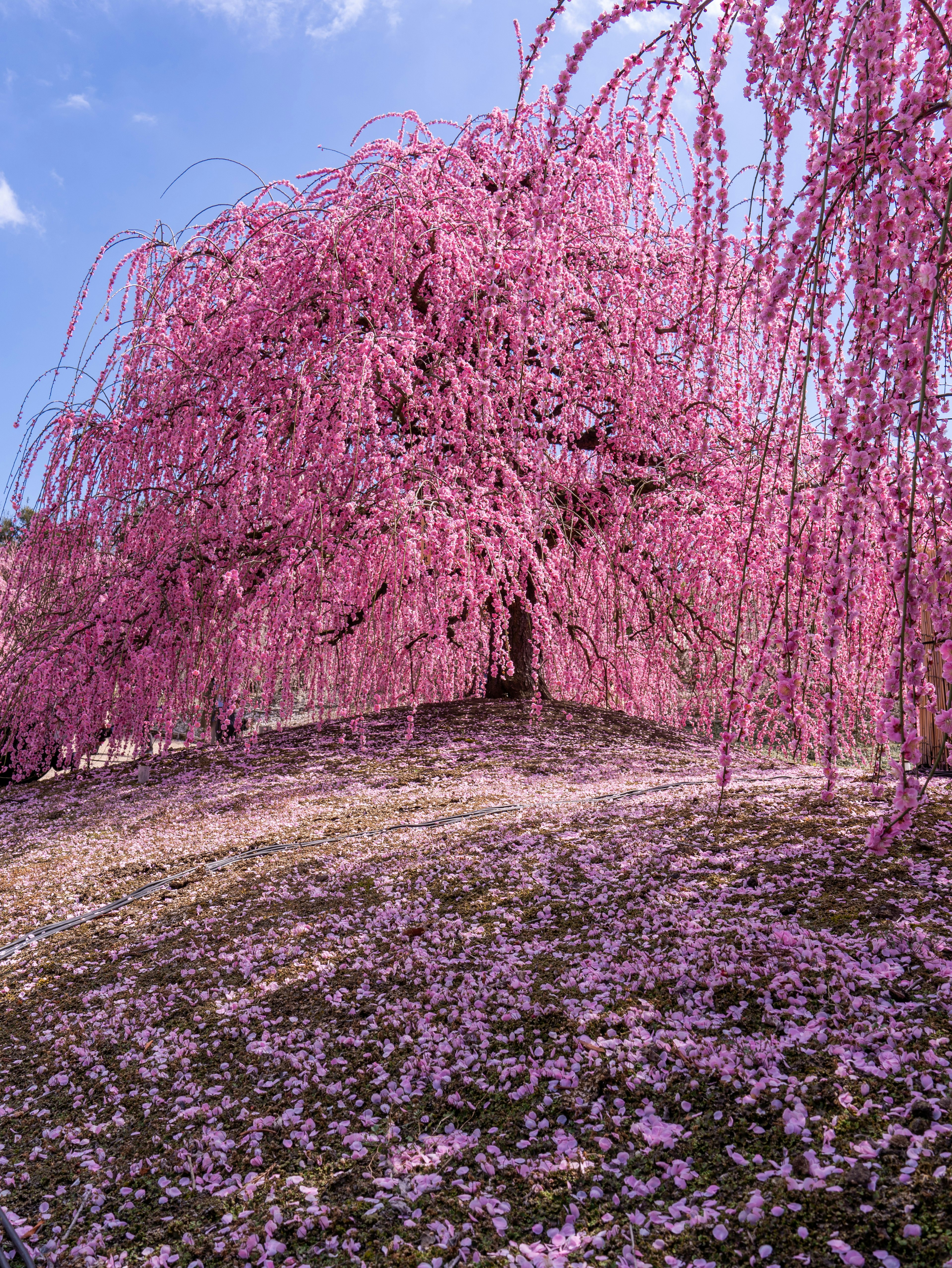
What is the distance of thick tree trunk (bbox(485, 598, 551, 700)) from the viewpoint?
8.98 metres

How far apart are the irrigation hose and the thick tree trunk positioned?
3163mm

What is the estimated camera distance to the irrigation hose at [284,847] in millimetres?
4129

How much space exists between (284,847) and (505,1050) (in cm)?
263

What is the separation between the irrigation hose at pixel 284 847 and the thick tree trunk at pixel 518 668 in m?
3.16

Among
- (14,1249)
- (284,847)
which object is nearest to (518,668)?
(284,847)

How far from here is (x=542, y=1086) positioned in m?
2.41

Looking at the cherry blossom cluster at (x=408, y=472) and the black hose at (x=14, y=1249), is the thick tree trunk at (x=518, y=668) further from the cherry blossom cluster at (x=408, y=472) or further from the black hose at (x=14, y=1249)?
the black hose at (x=14, y=1249)

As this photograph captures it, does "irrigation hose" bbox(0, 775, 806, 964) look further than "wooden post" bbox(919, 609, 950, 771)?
No

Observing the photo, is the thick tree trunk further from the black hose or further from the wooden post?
the black hose

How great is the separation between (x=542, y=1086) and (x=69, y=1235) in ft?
4.16

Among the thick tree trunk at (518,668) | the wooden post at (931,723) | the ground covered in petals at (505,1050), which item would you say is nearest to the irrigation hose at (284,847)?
the ground covered in petals at (505,1050)

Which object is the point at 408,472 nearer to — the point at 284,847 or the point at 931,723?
the point at 284,847

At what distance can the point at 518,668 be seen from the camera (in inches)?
366

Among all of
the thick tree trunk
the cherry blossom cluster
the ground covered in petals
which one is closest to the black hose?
the ground covered in petals
